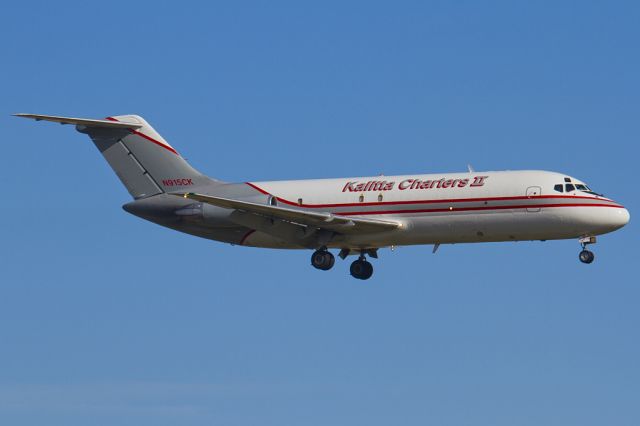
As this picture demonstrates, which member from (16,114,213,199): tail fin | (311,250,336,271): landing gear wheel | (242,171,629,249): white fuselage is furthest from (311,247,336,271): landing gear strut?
(16,114,213,199): tail fin

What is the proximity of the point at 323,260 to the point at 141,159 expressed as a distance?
989 centimetres

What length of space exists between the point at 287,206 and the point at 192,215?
402cm

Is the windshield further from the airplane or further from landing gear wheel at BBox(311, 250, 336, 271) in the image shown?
landing gear wheel at BBox(311, 250, 336, 271)

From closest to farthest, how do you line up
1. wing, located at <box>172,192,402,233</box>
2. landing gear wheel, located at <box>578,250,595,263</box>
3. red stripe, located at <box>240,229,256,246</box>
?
landing gear wheel, located at <box>578,250,595,263</box> → wing, located at <box>172,192,402,233</box> → red stripe, located at <box>240,229,256,246</box>

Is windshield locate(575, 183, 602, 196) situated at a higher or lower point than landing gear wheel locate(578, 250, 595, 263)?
higher

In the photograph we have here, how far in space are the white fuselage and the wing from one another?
0.45 m

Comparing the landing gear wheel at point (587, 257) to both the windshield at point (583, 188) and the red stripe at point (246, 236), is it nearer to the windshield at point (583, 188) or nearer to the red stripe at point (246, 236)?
the windshield at point (583, 188)

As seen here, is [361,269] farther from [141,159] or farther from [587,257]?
[141,159]

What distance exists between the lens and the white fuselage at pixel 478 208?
49.4m

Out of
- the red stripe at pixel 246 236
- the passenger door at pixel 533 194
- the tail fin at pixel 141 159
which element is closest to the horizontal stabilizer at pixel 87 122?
the tail fin at pixel 141 159

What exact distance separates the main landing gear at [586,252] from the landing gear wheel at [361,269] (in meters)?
9.41

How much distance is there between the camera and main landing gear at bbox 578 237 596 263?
49.6 metres

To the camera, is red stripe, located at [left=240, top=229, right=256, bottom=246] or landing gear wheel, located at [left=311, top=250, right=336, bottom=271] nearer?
landing gear wheel, located at [left=311, top=250, right=336, bottom=271]

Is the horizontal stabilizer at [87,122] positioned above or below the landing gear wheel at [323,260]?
above
